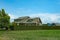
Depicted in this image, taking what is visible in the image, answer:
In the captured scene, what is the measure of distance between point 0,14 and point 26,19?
28.5 m

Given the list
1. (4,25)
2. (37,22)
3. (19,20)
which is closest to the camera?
(4,25)

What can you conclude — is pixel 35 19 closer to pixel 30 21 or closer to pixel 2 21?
pixel 30 21

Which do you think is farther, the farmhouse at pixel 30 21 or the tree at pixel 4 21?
the farmhouse at pixel 30 21

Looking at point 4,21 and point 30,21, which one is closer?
point 4,21

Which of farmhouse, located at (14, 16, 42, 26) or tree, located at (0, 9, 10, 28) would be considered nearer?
tree, located at (0, 9, 10, 28)

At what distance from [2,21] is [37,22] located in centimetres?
2883

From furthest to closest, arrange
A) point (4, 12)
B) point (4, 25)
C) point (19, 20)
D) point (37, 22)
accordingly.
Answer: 1. point (19, 20)
2. point (37, 22)
3. point (4, 12)
4. point (4, 25)

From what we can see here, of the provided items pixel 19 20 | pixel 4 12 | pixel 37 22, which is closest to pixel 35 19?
pixel 37 22

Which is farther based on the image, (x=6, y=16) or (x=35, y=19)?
(x=35, y=19)

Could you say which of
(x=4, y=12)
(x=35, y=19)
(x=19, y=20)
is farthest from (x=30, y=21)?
(x=4, y=12)

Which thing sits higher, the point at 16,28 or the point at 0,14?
the point at 0,14

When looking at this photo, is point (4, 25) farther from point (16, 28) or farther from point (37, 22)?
point (37, 22)

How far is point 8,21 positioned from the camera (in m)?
69.8

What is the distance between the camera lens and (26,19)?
98.9 metres
